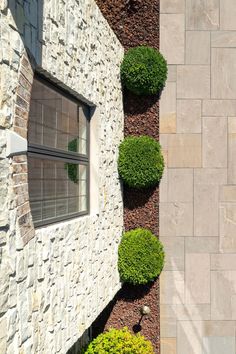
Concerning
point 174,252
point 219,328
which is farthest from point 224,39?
point 219,328

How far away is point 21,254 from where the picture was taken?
328 centimetres

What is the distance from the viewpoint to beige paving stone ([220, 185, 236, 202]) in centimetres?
764

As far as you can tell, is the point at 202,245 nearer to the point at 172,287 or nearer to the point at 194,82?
the point at 172,287

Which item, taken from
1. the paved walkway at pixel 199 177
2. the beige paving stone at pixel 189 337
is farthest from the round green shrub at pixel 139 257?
the beige paving stone at pixel 189 337

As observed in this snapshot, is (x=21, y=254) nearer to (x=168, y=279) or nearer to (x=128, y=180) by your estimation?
(x=128, y=180)

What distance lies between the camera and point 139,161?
7.11 metres

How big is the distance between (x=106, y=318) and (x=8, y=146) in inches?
211

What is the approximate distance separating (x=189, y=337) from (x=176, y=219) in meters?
2.11

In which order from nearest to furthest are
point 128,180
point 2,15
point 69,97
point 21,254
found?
point 2,15, point 21,254, point 69,97, point 128,180

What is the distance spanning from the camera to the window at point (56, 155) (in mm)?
4090

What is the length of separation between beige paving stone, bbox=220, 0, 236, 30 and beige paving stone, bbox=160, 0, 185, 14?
70cm

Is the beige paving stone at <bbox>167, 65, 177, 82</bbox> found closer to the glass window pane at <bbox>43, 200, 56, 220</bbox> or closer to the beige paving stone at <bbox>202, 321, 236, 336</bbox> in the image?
the glass window pane at <bbox>43, 200, 56, 220</bbox>

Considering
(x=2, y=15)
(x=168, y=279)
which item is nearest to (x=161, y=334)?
(x=168, y=279)

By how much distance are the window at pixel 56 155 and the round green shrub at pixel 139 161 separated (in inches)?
57.5
